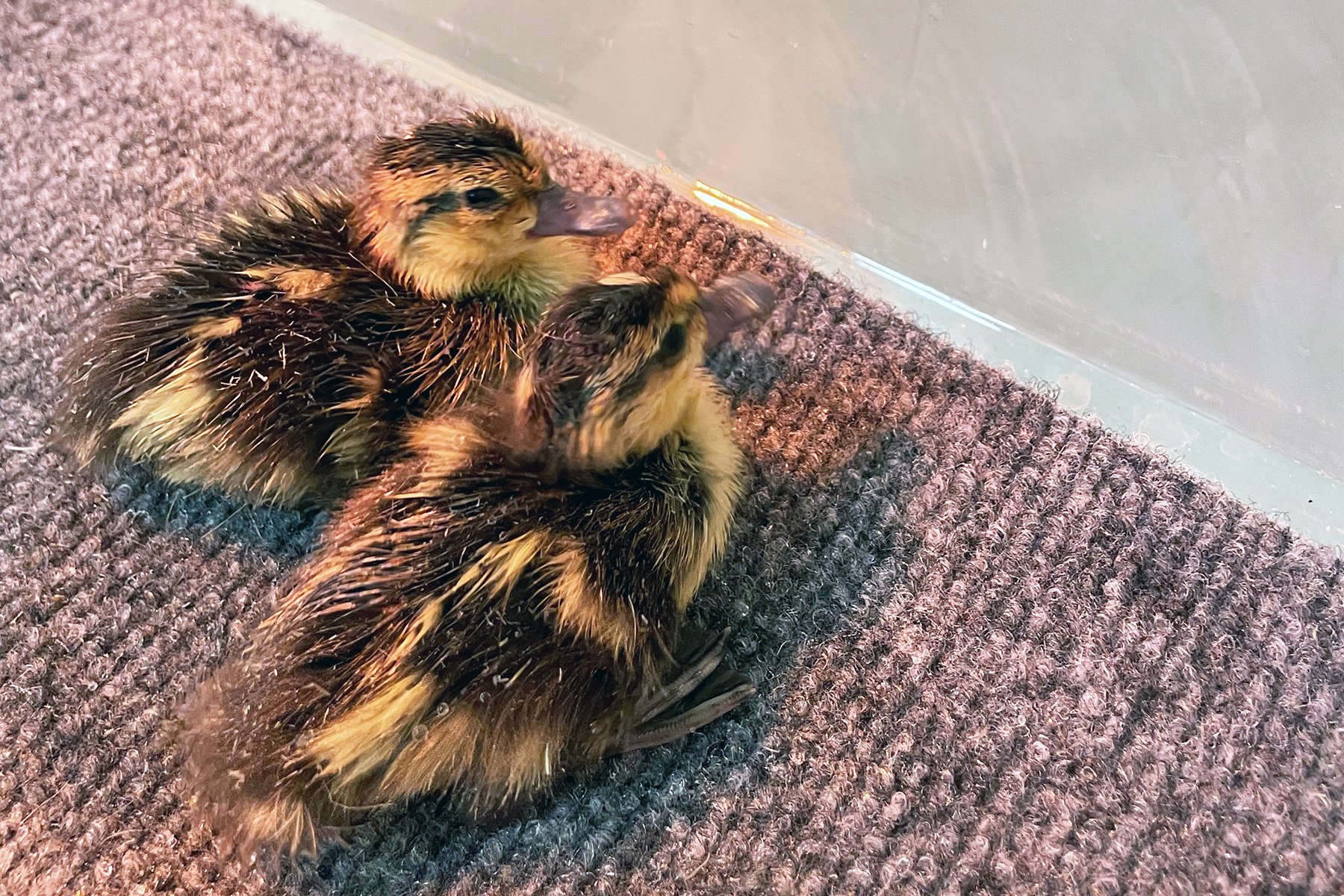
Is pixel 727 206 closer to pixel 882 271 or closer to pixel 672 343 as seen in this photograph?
pixel 882 271

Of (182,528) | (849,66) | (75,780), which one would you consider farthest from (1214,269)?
(75,780)

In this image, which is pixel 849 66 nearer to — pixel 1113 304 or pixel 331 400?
pixel 1113 304

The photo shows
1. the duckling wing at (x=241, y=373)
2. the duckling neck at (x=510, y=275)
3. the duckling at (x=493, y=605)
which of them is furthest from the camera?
the duckling neck at (x=510, y=275)

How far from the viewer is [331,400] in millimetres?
851

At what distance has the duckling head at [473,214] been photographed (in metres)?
0.92

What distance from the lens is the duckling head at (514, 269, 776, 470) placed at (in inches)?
28.7

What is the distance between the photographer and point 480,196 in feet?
3.03

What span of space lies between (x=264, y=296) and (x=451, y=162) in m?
0.22

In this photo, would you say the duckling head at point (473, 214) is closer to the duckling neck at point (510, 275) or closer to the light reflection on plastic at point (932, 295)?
the duckling neck at point (510, 275)

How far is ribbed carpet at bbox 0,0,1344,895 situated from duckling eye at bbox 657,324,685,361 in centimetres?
27

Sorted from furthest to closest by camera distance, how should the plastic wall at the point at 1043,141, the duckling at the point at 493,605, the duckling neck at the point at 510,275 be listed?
1. the plastic wall at the point at 1043,141
2. the duckling neck at the point at 510,275
3. the duckling at the point at 493,605

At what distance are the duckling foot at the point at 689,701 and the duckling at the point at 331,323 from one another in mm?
330

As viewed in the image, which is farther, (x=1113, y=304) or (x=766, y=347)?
(x=1113, y=304)

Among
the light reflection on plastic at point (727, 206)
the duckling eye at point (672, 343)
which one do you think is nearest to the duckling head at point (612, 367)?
the duckling eye at point (672, 343)
